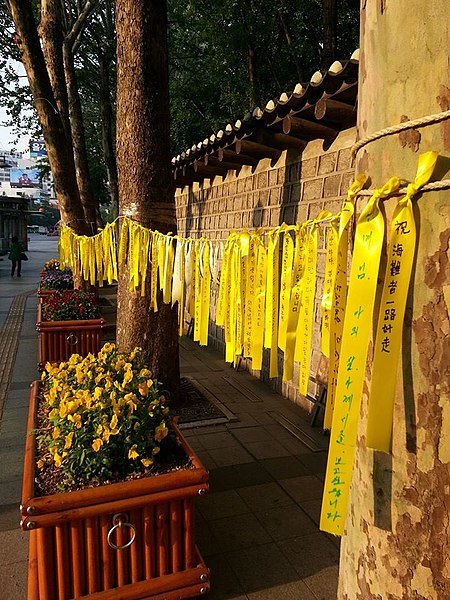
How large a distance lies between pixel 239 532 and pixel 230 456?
1.11 metres

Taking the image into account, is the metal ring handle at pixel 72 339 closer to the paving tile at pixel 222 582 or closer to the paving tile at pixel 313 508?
the paving tile at pixel 313 508

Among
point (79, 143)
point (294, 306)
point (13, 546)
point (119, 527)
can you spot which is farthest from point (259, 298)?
point (79, 143)

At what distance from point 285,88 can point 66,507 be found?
1341cm

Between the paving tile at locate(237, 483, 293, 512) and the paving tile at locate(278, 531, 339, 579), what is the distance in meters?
0.40

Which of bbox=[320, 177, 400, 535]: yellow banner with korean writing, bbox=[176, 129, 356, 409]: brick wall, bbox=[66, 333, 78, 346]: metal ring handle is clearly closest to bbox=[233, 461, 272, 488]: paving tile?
bbox=[176, 129, 356, 409]: brick wall

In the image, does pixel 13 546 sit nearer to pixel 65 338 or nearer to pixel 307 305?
pixel 307 305

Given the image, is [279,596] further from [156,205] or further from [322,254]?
[156,205]

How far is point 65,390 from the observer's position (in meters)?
2.89

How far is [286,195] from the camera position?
5742mm

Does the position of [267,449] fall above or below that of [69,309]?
below

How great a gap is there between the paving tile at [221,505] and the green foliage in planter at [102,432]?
908mm

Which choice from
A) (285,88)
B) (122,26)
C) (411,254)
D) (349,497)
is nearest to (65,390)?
(349,497)

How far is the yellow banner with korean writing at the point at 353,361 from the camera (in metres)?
1.12

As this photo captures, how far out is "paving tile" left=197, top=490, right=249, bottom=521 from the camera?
3341 mm
